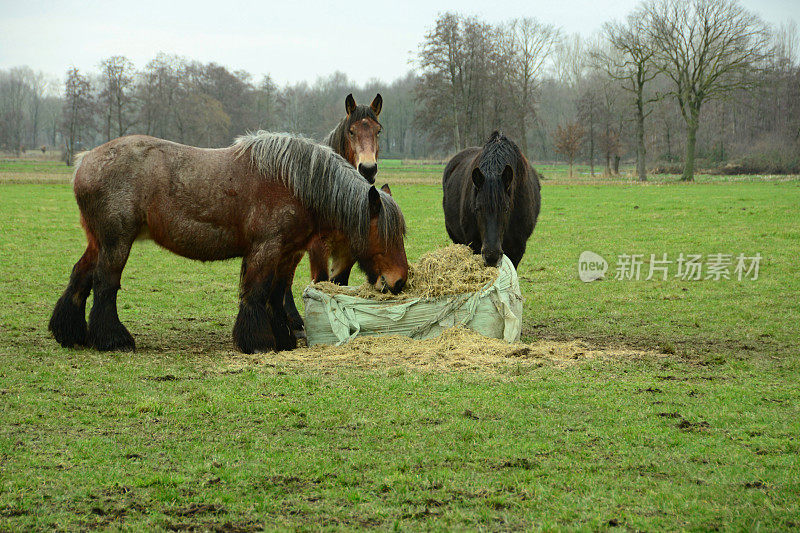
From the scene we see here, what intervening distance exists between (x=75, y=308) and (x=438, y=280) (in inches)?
147

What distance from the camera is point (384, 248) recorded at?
22.2 ft

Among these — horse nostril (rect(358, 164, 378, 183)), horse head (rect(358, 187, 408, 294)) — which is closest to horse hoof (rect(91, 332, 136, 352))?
horse head (rect(358, 187, 408, 294))

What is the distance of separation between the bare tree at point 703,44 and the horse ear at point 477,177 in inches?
1585

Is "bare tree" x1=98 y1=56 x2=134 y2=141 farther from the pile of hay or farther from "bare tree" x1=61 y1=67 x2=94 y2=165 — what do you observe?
the pile of hay

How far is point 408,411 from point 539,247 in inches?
462

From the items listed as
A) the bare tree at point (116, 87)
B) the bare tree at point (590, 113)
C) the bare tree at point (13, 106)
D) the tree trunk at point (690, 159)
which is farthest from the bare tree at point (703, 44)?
the bare tree at point (13, 106)

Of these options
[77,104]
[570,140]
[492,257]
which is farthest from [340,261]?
[77,104]

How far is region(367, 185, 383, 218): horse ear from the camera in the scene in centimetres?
649

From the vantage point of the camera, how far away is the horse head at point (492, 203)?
282 inches

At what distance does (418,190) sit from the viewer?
34406 mm

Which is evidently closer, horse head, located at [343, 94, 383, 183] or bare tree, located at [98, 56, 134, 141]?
horse head, located at [343, 94, 383, 183]

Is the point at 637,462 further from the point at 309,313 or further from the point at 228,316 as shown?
the point at 228,316

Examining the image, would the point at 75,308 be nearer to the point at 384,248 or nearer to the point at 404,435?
the point at 384,248

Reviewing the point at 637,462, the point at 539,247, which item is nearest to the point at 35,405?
the point at 637,462
